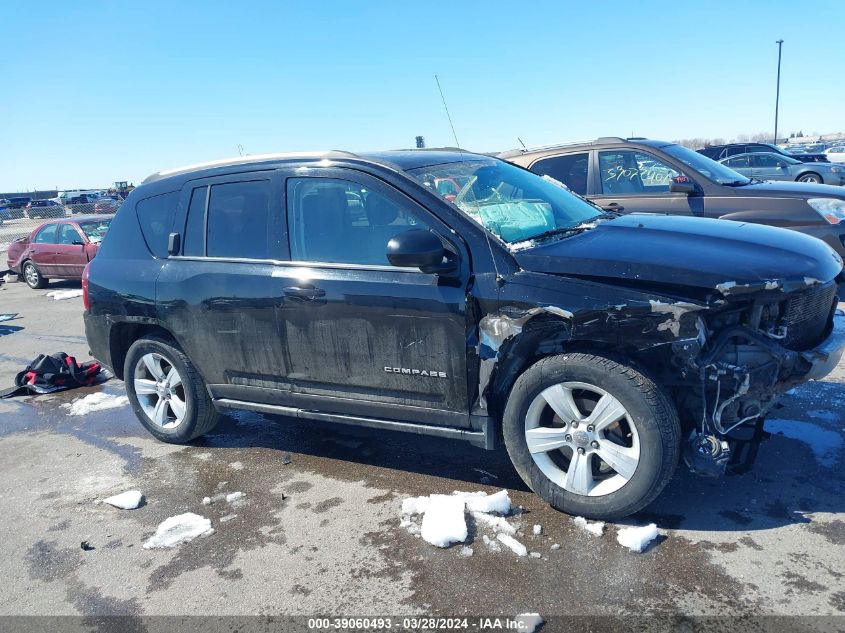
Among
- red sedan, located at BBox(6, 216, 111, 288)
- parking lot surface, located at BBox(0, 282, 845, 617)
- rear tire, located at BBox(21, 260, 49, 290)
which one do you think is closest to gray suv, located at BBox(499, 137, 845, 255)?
parking lot surface, located at BBox(0, 282, 845, 617)

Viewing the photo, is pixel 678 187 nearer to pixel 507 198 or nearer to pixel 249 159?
pixel 507 198

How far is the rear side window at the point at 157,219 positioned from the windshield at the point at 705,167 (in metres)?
5.62

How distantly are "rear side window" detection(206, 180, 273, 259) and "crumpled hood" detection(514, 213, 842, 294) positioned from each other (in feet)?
5.54

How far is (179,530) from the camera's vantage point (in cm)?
363

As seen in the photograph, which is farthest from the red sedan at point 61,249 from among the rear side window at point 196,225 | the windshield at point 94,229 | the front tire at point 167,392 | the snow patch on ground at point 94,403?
the rear side window at point 196,225

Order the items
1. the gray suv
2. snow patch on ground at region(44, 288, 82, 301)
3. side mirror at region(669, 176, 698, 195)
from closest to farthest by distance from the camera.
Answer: side mirror at region(669, 176, 698, 195) → the gray suv → snow patch on ground at region(44, 288, 82, 301)

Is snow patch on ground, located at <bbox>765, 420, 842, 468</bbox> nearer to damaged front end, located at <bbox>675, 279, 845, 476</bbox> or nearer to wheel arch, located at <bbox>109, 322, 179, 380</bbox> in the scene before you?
damaged front end, located at <bbox>675, 279, 845, 476</bbox>

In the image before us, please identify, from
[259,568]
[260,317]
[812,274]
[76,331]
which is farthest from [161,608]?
[76,331]

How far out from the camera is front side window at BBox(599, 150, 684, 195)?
25.1 ft

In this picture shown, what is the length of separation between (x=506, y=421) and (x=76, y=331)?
27.1ft

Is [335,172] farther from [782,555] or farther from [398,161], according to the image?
[782,555]

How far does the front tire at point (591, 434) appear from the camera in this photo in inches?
123

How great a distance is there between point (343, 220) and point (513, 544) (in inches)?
80.5

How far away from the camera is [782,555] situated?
9.73 ft
